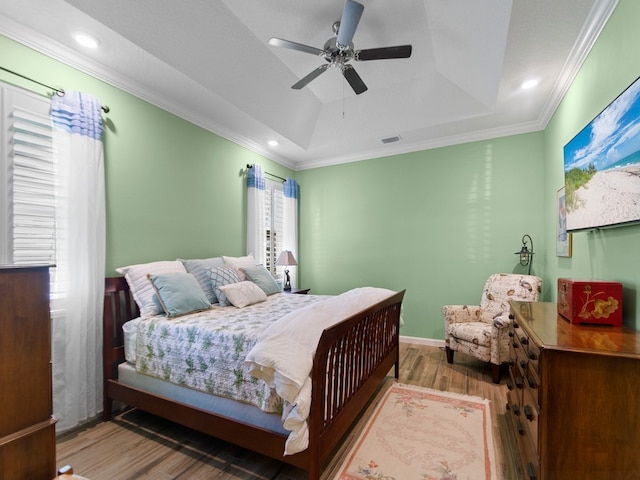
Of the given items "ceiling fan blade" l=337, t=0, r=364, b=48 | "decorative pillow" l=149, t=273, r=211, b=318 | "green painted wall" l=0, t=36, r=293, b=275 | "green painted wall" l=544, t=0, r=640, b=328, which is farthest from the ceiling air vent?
"decorative pillow" l=149, t=273, r=211, b=318

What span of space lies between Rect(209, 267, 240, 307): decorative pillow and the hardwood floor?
1057mm

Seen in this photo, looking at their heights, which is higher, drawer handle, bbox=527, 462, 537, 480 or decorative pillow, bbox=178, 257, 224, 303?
decorative pillow, bbox=178, 257, 224, 303

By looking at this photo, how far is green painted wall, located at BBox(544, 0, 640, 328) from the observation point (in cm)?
158

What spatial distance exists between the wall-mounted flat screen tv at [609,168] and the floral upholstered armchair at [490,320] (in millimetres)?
1134

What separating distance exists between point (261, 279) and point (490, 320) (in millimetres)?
2705

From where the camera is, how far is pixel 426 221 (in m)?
4.19

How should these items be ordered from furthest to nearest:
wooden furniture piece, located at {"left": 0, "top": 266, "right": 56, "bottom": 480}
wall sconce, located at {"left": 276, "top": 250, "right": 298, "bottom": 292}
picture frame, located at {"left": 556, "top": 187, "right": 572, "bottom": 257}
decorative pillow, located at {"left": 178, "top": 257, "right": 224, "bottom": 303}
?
wall sconce, located at {"left": 276, "top": 250, "right": 298, "bottom": 292}, decorative pillow, located at {"left": 178, "top": 257, "right": 224, "bottom": 303}, picture frame, located at {"left": 556, "top": 187, "right": 572, "bottom": 257}, wooden furniture piece, located at {"left": 0, "top": 266, "right": 56, "bottom": 480}

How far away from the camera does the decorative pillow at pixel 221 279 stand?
2.81 m

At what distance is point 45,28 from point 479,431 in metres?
4.33

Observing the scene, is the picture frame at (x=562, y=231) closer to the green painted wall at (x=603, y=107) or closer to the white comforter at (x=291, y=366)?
the green painted wall at (x=603, y=107)

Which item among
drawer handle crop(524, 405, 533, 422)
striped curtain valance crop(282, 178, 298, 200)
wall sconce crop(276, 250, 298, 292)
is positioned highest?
striped curtain valance crop(282, 178, 298, 200)

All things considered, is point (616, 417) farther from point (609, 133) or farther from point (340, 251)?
point (340, 251)

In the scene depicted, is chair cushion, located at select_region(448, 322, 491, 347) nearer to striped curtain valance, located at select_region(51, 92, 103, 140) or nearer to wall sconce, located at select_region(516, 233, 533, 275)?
wall sconce, located at select_region(516, 233, 533, 275)

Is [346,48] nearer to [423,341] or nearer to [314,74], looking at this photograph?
[314,74]
